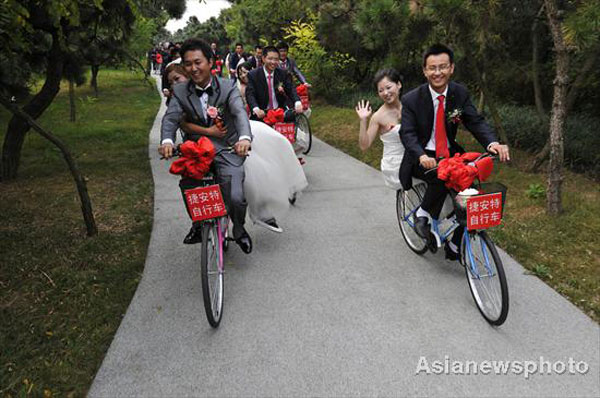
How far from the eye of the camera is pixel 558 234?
4855 millimetres

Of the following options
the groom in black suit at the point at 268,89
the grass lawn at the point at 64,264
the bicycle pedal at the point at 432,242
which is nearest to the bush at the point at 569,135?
the groom in black suit at the point at 268,89

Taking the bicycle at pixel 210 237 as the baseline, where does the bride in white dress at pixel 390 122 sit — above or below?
above

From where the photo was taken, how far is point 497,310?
130 inches

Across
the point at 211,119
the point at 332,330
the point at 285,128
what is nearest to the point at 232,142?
the point at 211,119

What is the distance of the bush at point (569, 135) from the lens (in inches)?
299

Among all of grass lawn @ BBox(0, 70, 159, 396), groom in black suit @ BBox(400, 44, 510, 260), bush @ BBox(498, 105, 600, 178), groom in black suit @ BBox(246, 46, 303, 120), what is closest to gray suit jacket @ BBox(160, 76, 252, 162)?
groom in black suit @ BBox(400, 44, 510, 260)

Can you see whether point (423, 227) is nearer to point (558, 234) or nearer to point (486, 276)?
point (486, 276)

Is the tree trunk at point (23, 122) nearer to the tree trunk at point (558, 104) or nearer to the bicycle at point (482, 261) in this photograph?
the bicycle at point (482, 261)

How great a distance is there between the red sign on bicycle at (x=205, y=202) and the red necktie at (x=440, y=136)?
1838mm

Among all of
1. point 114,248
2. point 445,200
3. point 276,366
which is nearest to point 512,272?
point 445,200

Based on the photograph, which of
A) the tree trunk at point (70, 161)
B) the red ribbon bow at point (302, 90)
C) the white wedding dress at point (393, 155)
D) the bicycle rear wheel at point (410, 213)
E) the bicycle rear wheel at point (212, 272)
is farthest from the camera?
the red ribbon bow at point (302, 90)

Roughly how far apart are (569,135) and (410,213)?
17.6ft

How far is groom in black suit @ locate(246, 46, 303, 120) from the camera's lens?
6838 millimetres

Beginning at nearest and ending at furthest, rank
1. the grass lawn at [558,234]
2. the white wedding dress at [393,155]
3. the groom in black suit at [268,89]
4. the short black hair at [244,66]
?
the grass lawn at [558,234]
the white wedding dress at [393,155]
the groom in black suit at [268,89]
the short black hair at [244,66]
